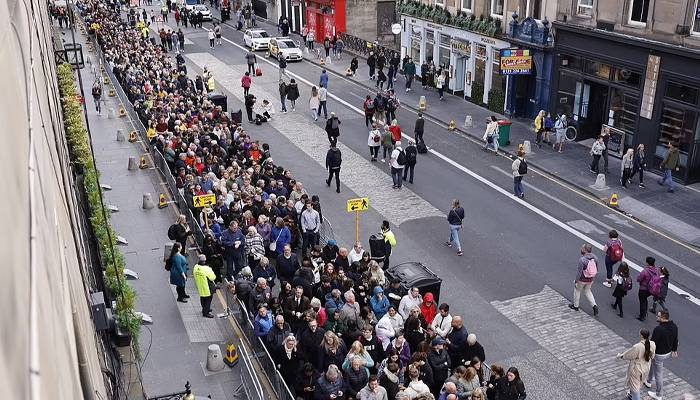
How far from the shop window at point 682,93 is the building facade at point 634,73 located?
0.10 ft

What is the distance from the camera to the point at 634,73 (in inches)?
995

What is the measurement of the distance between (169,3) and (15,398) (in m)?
72.8

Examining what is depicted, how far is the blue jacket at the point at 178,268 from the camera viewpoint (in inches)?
577

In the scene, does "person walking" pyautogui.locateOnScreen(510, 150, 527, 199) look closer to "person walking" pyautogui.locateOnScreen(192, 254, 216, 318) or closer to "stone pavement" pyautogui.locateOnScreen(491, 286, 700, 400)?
"stone pavement" pyautogui.locateOnScreen(491, 286, 700, 400)

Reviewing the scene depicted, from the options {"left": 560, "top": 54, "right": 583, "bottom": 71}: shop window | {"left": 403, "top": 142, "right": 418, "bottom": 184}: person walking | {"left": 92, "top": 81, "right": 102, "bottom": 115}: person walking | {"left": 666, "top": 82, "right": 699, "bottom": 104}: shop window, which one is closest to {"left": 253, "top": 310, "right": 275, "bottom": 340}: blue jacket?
{"left": 403, "top": 142, "right": 418, "bottom": 184}: person walking

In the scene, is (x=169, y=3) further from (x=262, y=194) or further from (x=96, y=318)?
(x=96, y=318)

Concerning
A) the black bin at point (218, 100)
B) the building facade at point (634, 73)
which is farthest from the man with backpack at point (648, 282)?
the black bin at point (218, 100)

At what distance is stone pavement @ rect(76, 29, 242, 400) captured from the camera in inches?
491

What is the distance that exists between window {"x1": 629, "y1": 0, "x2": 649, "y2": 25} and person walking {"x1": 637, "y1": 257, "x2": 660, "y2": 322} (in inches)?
510

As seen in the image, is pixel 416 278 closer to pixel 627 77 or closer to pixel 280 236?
pixel 280 236

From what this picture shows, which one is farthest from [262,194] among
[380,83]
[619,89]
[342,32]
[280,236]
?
[342,32]

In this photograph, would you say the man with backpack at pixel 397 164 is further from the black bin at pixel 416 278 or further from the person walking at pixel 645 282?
the person walking at pixel 645 282

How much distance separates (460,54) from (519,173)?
15.4 m

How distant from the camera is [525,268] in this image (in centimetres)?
1761
